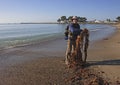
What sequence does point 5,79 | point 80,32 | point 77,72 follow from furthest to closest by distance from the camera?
point 80,32, point 77,72, point 5,79

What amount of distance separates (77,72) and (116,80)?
5.27 ft

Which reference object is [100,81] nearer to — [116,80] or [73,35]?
[116,80]

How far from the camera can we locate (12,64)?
33.3 feet

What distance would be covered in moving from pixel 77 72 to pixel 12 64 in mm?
3312

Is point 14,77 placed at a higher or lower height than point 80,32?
lower

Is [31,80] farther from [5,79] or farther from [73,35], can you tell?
[73,35]

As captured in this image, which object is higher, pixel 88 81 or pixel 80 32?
pixel 80 32

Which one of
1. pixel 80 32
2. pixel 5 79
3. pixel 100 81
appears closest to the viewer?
pixel 100 81

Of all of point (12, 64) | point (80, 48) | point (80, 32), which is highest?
point (80, 32)

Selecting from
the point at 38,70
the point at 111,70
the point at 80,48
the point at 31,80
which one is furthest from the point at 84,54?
the point at 31,80

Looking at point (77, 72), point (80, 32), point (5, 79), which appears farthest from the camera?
point (80, 32)

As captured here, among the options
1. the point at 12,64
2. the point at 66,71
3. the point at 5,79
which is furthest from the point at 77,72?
the point at 12,64

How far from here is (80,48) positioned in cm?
966

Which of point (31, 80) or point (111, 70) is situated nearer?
point (31, 80)
